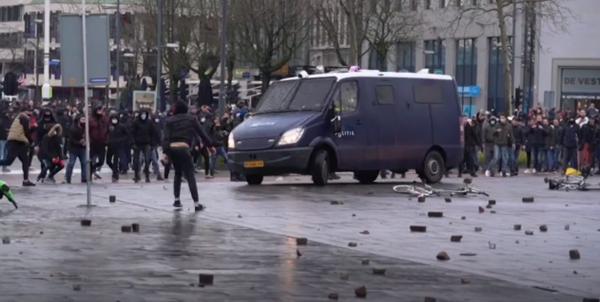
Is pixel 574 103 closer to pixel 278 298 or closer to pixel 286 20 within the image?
pixel 286 20

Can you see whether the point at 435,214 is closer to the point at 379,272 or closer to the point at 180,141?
the point at 180,141

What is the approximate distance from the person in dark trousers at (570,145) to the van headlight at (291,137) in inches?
614

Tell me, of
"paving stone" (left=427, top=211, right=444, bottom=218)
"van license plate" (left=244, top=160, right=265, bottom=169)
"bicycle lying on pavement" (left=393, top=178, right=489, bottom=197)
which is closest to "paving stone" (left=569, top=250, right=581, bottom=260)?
"paving stone" (left=427, top=211, right=444, bottom=218)

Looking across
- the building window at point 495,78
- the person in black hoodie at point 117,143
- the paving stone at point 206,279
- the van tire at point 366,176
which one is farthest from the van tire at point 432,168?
the building window at point 495,78

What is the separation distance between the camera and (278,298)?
11.2 meters

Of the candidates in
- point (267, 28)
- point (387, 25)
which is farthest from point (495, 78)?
point (267, 28)

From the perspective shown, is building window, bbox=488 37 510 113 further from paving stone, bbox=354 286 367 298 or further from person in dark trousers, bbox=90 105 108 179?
paving stone, bbox=354 286 367 298

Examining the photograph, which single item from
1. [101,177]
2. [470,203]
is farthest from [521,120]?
[470,203]

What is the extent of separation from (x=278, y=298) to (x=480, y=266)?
130 inches

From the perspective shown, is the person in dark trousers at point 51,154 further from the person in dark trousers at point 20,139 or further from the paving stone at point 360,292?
the paving stone at point 360,292

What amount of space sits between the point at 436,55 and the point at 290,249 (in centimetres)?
6652

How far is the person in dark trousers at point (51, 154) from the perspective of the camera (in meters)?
29.5

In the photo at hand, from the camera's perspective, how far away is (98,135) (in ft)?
100

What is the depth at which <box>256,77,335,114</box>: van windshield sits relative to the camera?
27.5 meters
